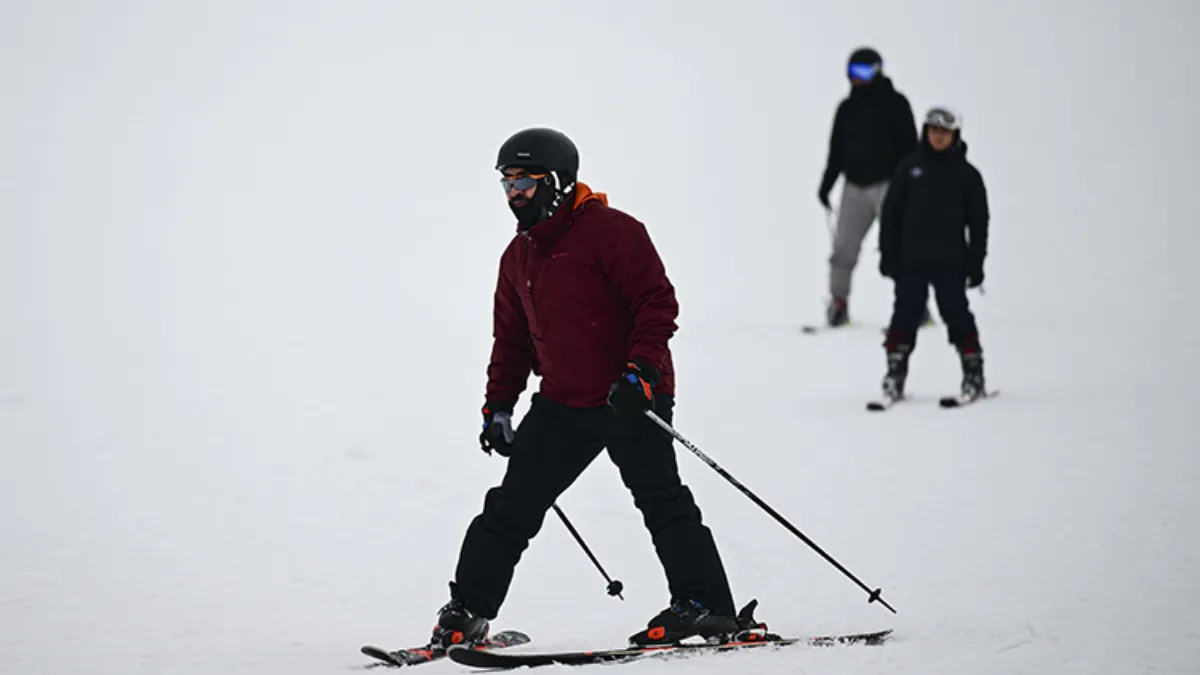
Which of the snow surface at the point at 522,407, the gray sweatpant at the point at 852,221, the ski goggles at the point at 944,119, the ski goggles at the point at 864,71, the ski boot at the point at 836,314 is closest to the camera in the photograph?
the snow surface at the point at 522,407

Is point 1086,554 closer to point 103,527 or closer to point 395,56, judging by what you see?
point 103,527

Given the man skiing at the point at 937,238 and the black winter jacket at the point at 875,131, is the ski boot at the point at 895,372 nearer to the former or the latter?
the man skiing at the point at 937,238

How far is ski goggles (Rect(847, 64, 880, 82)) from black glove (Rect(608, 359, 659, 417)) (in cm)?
888

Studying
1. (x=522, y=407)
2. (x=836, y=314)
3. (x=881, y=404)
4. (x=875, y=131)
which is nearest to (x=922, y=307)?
(x=881, y=404)

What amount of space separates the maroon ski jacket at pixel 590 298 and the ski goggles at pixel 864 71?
8483 millimetres

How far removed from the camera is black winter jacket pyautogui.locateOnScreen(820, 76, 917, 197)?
12.5 metres

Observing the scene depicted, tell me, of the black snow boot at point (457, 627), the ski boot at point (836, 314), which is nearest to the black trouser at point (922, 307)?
the ski boot at point (836, 314)

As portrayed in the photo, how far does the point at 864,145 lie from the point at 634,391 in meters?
9.00

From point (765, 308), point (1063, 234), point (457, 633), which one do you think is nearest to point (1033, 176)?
point (1063, 234)

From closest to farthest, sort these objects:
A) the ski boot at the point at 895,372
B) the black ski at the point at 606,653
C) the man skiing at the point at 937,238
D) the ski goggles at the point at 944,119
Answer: the black ski at the point at 606,653
the ski goggles at the point at 944,119
the man skiing at the point at 937,238
the ski boot at the point at 895,372

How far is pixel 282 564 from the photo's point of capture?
5.95 m

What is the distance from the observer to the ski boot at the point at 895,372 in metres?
8.99

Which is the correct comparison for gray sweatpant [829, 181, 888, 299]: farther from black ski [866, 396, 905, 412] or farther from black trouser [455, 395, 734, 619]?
black trouser [455, 395, 734, 619]

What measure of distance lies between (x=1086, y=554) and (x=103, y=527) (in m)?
4.60
